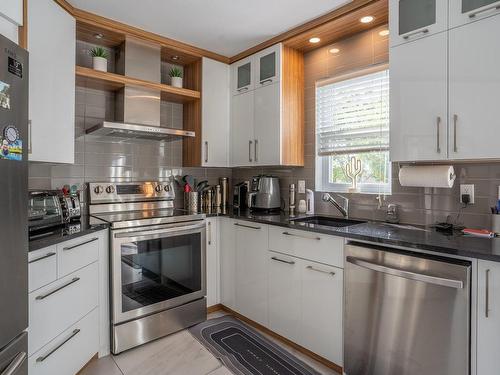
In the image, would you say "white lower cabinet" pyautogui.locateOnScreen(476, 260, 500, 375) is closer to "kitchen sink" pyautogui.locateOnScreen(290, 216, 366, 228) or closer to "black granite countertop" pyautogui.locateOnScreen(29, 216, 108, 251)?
"kitchen sink" pyautogui.locateOnScreen(290, 216, 366, 228)

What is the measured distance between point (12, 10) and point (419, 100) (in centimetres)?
209

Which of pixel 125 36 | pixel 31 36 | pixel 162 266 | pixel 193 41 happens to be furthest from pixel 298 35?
pixel 162 266

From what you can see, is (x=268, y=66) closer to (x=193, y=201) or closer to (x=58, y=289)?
(x=193, y=201)

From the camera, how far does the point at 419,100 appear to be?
1.82m

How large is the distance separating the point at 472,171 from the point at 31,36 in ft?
8.76

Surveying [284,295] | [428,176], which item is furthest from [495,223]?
[284,295]

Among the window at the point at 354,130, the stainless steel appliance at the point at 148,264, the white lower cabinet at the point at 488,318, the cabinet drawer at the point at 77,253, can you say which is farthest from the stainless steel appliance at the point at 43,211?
the white lower cabinet at the point at 488,318

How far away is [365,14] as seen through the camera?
2.14 meters

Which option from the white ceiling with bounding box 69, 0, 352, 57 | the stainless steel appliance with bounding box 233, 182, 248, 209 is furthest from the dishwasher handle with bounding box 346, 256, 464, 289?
the white ceiling with bounding box 69, 0, 352, 57

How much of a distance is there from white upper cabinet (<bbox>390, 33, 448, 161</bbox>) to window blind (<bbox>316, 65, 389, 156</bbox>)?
423mm

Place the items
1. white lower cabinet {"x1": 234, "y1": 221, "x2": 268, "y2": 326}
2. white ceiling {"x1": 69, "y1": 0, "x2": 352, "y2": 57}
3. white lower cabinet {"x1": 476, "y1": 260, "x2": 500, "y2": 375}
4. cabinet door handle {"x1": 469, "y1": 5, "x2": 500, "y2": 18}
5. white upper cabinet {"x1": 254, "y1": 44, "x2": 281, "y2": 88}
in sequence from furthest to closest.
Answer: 1. white upper cabinet {"x1": 254, "y1": 44, "x2": 281, "y2": 88}
2. white lower cabinet {"x1": 234, "y1": 221, "x2": 268, "y2": 326}
3. white ceiling {"x1": 69, "y1": 0, "x2": 352, "y2": 57}
4. cabinet door handle {"x1": 469, "y1": 5, "x2": 500, "y2": 18}
5. white lower cabinet {"x1": 476, "y1": 260, "x2": 500, "y2": 375}

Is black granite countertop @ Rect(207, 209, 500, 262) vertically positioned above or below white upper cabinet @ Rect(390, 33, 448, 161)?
below

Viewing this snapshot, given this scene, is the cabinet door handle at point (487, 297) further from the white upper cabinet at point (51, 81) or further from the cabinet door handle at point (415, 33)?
the white upper cabinet at point (51, 81)

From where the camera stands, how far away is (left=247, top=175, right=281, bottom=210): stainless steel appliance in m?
2.82
